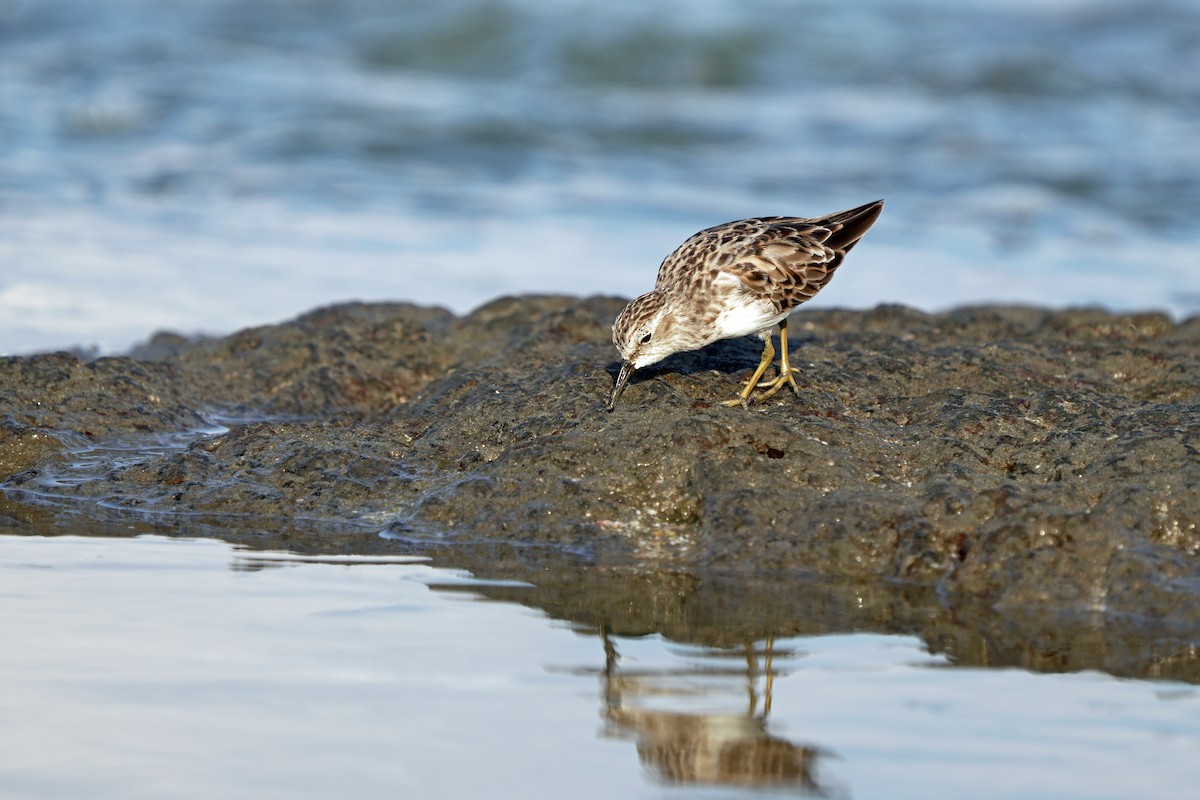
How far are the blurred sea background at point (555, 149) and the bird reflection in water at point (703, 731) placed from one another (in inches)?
246

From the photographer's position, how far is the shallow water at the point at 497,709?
3143 millimetres

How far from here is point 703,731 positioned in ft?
11.3

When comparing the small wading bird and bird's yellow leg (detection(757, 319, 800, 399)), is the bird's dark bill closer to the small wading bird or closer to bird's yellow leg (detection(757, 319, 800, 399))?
the small wading bird

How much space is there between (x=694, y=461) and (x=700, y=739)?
1.89 meters

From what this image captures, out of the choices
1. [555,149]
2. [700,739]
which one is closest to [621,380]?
[700,739]

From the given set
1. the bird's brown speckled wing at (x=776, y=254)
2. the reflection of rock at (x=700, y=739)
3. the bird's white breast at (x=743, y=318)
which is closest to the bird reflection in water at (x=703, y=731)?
the reflection of rock at (x=700, y=739)

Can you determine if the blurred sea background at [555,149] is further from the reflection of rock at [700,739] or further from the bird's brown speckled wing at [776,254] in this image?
the reflection of rock at [700,739]

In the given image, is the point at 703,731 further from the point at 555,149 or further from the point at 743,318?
the point at 555,149

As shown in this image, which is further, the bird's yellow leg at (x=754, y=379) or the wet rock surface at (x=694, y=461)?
the bird's yellow leg at (x=754, y=379)

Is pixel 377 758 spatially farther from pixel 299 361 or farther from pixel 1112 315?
pixel 1112 315

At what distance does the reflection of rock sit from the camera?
3.21m

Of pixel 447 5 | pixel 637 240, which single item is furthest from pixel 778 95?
pixel 637 240

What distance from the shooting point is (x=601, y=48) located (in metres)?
22.5

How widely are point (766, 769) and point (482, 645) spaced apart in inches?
43.4
